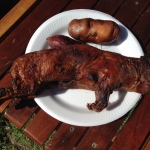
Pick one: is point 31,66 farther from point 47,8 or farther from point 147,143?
point 147,143

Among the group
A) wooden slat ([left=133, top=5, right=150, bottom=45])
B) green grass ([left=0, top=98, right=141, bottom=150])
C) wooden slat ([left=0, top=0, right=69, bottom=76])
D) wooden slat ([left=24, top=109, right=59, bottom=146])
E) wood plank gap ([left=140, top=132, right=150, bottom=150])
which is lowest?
green grass ([left=0, top=98, right=141, bottom=150])

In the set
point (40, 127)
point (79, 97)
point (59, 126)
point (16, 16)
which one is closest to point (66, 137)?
point (59, 126)

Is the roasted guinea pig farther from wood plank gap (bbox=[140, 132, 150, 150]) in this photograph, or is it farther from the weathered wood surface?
wood plank gap (bbox=[140, 132, 150, 150])

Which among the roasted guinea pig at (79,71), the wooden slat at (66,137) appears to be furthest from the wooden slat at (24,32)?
the wooden slat at (66,137)

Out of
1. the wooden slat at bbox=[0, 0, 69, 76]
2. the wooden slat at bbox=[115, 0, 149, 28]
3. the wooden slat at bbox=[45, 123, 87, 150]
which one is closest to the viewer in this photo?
the wooden slat at bbox=[45, 123, 87, 150]

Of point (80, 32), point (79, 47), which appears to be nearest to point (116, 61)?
point (79, 47)

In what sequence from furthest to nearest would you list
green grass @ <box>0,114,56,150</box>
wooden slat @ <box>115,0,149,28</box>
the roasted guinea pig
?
wooden slat @ <box>115,0,149,28</box>
green grass @ <box>0,114,56,150</box>
the roasted guinea pig

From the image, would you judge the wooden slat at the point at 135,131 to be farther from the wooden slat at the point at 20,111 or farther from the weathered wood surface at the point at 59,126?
the wooden slat at the point at 20,111

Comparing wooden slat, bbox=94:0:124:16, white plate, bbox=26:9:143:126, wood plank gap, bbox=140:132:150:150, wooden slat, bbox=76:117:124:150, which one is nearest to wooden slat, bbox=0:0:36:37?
white plate, bbox=26:9:143:126
